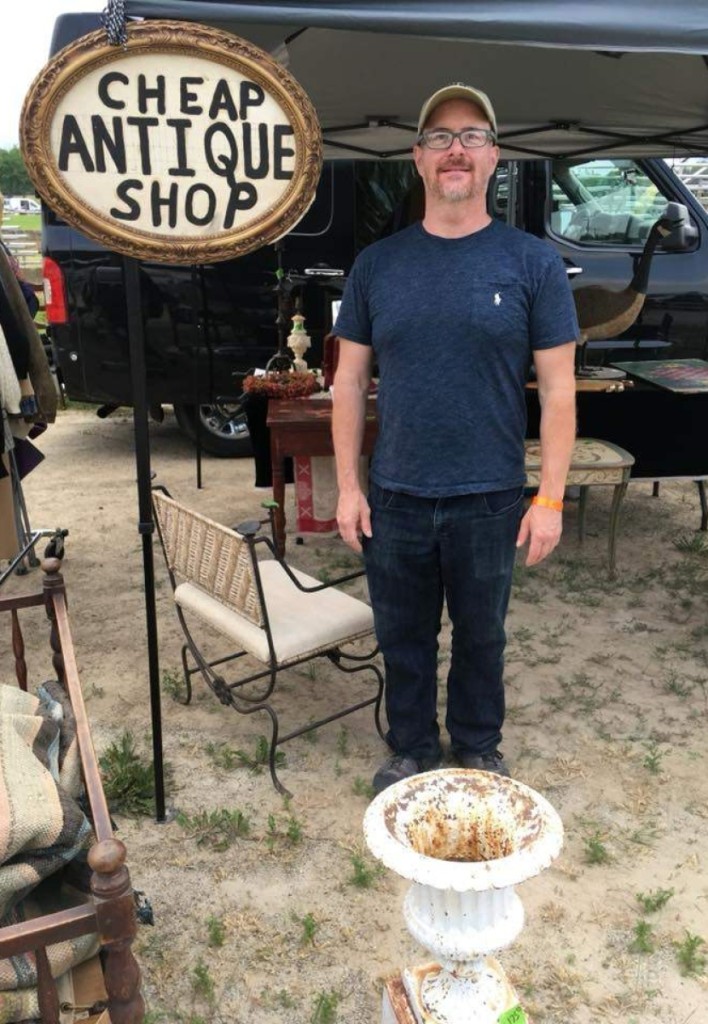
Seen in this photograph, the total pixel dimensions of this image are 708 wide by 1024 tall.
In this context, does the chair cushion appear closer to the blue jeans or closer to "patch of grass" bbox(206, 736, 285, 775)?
the blue jeans

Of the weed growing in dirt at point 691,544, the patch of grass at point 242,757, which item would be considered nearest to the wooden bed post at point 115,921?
the patch of grass at point 242,757

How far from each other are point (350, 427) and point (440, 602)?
59cm

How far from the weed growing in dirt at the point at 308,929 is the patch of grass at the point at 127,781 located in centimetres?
64

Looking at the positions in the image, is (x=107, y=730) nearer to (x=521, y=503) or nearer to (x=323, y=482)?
(x=521, y=503)

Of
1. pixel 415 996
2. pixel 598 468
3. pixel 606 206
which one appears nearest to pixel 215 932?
pixel 415 996

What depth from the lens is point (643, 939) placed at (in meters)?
2.08

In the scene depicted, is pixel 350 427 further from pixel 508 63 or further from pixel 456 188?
pixel 508 63

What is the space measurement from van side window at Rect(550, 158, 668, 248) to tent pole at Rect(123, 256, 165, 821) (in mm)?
4005

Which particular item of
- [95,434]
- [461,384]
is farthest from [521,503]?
[95,434]

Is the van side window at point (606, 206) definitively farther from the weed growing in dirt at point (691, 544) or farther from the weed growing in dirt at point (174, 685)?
the weed growing in dirt at point (174, 685)

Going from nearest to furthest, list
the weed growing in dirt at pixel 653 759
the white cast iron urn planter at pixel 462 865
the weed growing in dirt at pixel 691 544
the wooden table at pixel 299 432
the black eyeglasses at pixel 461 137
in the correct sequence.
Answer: the white cast iron urn planter at pixel 462 865
the black eyeglasses at pixel 461 137
the weed growing in dirt at pixel 653 759
the wooden table at pixel 299 432
the weed growing in dirt at pixel 691 544

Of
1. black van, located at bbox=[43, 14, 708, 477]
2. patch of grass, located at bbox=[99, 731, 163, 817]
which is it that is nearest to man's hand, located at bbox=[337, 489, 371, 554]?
patch of grass, located at bbox=[99, 731, 163, 817]

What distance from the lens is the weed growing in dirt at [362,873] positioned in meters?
2.27

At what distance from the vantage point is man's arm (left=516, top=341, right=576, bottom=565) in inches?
83.6
